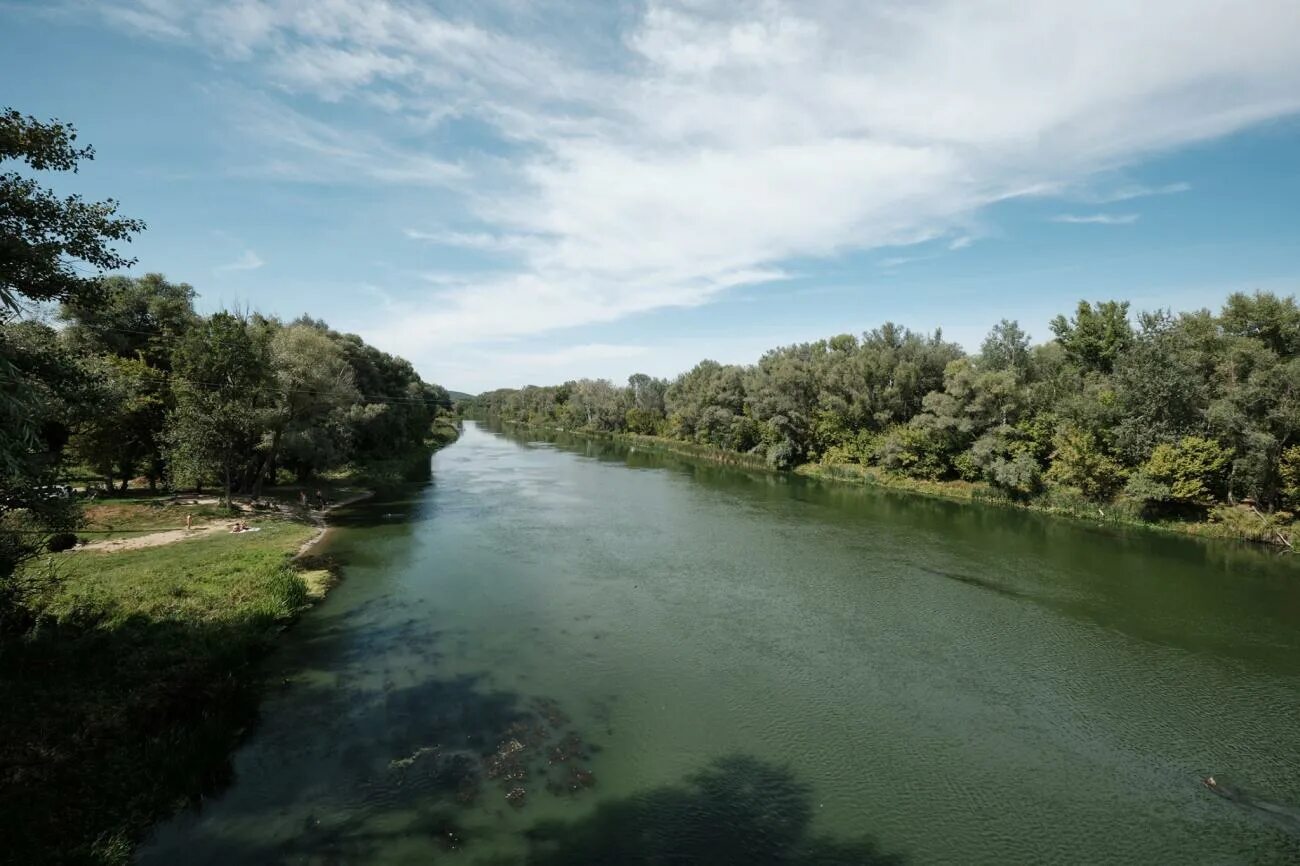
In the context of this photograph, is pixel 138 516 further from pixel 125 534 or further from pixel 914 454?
pixel 914 454

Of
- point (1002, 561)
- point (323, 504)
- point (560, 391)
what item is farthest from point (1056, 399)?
point (560, 391)

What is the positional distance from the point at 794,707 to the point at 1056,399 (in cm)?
4422

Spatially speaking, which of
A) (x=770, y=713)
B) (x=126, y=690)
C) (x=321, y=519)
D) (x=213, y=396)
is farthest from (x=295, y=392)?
(x=770, y=713)

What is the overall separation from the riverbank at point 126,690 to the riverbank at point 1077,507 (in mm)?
44165

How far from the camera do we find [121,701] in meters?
12.2

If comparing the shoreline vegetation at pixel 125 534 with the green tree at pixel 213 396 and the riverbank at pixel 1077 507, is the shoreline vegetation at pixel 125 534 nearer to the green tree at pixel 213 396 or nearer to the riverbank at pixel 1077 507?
the green tree at pixel 213 396

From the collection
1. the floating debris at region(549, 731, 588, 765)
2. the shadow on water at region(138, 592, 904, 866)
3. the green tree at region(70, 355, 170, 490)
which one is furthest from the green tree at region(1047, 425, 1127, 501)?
the green tree at region(70, 355, 170, 490)

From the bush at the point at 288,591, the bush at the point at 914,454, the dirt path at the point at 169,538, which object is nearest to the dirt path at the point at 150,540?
the dirt path at the point at 169,538

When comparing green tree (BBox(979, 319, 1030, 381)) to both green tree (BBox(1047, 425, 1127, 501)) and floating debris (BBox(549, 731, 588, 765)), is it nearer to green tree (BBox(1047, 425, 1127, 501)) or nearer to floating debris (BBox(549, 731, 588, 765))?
green tree (BBox(1047, 425, 1127, 501))

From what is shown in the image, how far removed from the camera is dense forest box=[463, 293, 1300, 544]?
1356 inches

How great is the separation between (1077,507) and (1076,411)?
7.05m

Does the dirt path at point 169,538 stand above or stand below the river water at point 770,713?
above

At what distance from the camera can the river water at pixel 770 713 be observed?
1051cm

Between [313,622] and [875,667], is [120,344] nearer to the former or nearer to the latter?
[313,622]
